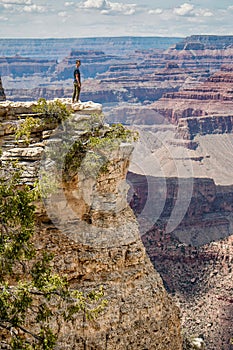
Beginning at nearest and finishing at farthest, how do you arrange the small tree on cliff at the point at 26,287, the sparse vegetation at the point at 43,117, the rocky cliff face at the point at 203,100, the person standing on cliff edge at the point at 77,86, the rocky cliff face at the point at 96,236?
the small tree on cliff at the point at 26,287 < the rocky cliff face at the point at 96,236 < the sparse vegetation at the point at 43,117 < the person standing on cliff edge at the point at 77,86 < the rocky cliff face at the point at 203,100

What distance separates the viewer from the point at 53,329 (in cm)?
1245

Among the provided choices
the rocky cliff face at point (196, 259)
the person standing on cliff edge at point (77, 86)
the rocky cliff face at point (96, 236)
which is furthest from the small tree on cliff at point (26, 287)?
the rocky cliff face at point (196, 259)

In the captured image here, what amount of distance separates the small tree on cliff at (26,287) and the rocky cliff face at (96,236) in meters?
0.43

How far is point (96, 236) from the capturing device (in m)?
13.0

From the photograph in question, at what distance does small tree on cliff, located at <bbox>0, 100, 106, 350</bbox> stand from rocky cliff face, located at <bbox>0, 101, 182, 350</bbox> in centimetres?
43

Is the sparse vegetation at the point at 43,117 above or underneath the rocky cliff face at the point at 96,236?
above

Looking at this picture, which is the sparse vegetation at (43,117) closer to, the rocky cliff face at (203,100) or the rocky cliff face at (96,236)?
the rocky cliff face at (96,236)

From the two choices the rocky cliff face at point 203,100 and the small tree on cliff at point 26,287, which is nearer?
the small tree on cliff at point 26,287

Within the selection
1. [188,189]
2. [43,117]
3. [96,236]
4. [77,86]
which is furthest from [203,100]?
[96,236]

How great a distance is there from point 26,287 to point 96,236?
2.47 m

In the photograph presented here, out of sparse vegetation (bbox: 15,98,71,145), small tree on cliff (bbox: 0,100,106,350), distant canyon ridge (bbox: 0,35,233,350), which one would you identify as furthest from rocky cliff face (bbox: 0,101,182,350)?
distant canyon ridge (bbox: 0,35,233,350)

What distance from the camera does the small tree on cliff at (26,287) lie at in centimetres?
1102

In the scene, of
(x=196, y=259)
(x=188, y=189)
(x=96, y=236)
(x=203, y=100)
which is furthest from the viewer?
(x=203, y=100)

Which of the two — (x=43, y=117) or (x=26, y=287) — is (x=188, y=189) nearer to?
(x=43, y=117)
